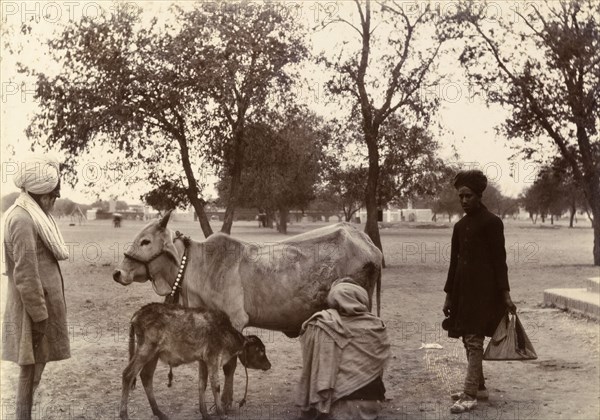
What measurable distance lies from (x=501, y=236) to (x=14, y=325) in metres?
4.59

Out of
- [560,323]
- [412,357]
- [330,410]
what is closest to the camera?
[330,410]

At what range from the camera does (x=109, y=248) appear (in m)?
31.9

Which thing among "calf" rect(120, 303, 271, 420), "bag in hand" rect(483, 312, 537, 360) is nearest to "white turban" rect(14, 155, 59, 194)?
"calf" rect(120, 303, 271, 420)

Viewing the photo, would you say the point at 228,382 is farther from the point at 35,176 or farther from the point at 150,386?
the point at 35,176

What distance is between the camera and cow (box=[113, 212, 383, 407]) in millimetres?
7074

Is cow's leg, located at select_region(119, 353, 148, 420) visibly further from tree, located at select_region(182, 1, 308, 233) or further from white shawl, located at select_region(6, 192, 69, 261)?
tree, located at select_region(182, 1, 308, 233)

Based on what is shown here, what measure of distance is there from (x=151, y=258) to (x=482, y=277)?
132 inches

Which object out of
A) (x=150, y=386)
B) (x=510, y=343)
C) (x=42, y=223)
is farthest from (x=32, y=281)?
(x=510, y=343)

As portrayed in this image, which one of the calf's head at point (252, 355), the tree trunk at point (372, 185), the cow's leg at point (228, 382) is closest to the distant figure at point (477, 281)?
the calf's head at point (252, 355)

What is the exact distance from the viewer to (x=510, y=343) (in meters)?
6.92

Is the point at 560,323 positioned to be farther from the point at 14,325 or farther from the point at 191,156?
the point at 191,156

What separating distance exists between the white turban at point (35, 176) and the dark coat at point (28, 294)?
9.2 inches

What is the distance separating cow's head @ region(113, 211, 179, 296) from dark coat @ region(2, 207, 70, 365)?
1.28 m

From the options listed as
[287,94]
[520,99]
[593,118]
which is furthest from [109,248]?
[593,118]
